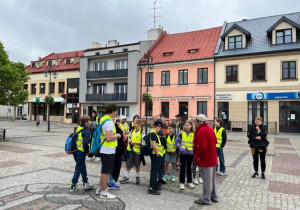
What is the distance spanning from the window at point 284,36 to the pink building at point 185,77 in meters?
6.50

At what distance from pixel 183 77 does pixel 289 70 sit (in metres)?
10.7

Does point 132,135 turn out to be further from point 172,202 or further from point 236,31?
point 236,31

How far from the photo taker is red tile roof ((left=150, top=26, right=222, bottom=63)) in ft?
91.7

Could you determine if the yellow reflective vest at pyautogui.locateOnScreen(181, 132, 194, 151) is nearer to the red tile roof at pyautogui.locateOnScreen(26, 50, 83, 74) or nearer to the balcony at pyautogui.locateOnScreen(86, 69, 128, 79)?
the balcony at pyautogui.locateOnScreen(86, 69, 128, 79)

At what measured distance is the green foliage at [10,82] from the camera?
13.5m

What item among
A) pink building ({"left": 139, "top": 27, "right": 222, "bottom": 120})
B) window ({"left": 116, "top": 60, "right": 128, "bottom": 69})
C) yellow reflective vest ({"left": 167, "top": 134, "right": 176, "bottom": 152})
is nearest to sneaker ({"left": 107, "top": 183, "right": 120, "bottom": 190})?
yellow reflective vest ({"left": 167, "top": 134, "right": 176, "bottom": 152})

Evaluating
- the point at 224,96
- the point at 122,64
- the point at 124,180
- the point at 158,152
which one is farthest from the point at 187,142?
the point at 122,64

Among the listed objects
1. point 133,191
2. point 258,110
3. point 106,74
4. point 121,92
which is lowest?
point 133,191

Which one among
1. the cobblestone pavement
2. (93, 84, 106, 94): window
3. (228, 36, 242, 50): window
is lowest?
the cobblestone pavement

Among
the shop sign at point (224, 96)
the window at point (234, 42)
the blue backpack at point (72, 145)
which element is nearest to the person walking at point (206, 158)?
the blue backpack at point (72, 145)

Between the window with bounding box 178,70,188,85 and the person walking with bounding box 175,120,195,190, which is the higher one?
the window with bounding box 178,70,188,85

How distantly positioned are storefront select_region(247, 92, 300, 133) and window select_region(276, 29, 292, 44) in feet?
17.5

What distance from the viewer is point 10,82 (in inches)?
543

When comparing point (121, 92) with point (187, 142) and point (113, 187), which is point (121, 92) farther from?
point (113, 187)
